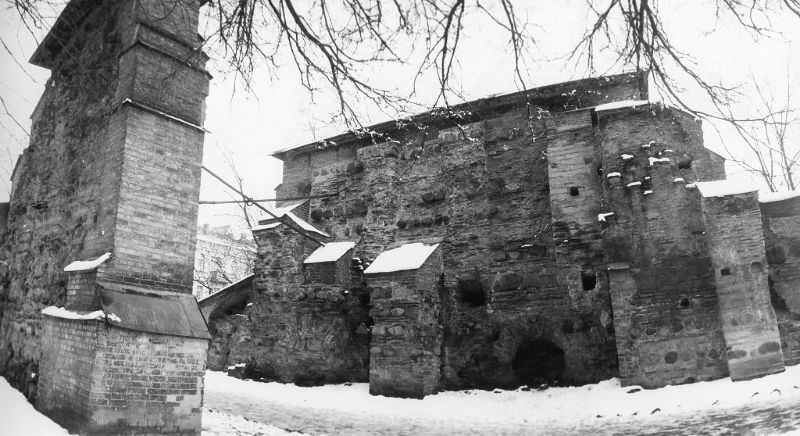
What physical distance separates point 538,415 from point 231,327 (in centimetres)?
845

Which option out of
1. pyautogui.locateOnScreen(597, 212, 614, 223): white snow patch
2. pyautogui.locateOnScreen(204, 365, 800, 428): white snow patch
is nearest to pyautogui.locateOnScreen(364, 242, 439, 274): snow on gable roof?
pyautogui.locateOnScreen(204, 365, 800, 428): white snow patch

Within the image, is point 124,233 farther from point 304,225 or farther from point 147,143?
point 304,225

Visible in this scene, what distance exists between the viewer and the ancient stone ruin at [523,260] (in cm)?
823

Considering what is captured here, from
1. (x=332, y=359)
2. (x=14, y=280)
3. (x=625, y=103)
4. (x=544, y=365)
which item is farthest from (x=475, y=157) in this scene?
(x=14, y=280)

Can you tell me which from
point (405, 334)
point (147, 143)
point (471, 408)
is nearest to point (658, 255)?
point (471, 408)

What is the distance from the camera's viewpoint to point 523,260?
1056 centimetres

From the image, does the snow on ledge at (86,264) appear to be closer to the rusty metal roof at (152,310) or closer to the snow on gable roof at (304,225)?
the rusty metal roof at (152,310)

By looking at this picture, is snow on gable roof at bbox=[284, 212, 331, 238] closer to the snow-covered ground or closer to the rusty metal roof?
the snow-covered ground

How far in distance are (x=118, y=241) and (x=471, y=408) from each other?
238 inches

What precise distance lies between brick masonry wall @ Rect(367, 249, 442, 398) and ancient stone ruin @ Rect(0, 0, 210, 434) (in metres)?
4.44

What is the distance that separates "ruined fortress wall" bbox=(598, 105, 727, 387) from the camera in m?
8.24

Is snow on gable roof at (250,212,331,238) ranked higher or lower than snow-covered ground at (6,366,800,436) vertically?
higher

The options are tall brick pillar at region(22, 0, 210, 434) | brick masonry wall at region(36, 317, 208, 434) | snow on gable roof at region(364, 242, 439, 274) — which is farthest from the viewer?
snow on gable roof at region(364, 242, 439, 274)

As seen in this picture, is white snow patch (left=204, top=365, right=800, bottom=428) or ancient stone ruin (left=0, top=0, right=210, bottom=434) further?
white snow patch (left=204, top=365, right=800, bottom=428)
